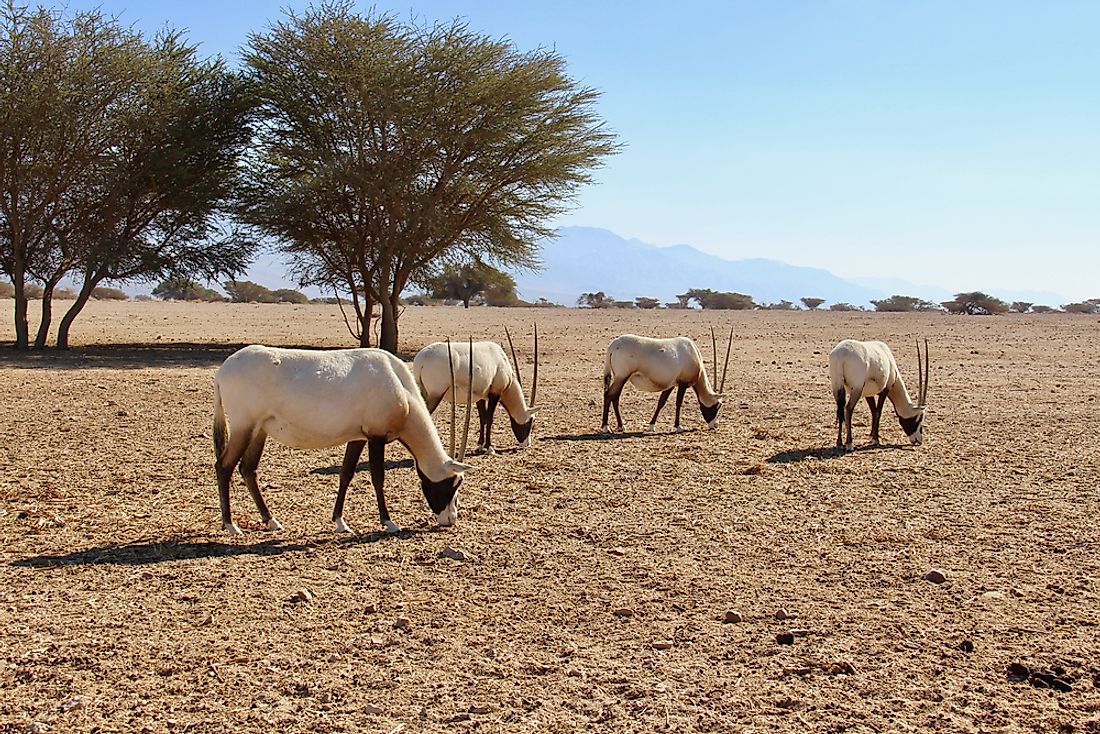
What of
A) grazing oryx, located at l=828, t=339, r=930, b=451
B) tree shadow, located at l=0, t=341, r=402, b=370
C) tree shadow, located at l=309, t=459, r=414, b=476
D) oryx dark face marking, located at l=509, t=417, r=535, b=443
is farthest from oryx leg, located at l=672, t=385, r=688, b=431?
tree shadow, located at l=0, t=341, r=402, b=370

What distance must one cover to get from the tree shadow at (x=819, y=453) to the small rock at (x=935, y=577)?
4740 millimetres

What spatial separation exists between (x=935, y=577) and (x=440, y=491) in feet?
12.6

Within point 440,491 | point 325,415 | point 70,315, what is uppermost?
point 70,315

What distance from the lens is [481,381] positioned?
12703 mm

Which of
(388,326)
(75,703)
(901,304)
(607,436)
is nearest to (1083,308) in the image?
(901,304)

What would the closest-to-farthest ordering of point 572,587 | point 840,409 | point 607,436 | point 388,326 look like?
point 572,587, point 840,409, point 607,436, point 388,326

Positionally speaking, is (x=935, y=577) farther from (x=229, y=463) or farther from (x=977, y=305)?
(x=977, y=305)

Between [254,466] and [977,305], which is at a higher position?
[977,305]

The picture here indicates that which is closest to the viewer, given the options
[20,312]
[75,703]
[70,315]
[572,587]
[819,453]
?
[75,703]

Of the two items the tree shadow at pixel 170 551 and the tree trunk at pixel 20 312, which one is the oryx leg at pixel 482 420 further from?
the tree trunk at pixel 20 312

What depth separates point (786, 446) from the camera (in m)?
13.4

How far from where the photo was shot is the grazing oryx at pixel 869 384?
13453 mm

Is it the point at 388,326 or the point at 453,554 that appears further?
the point at 388,326

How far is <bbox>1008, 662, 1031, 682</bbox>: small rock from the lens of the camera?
18.2 ft
